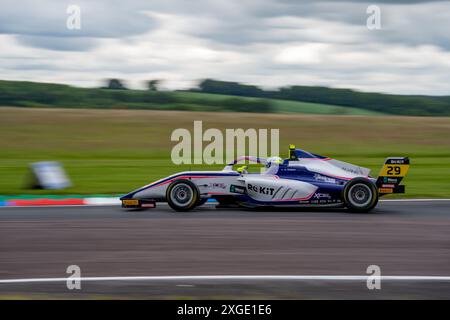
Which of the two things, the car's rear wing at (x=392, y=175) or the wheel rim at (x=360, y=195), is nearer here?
the wheel rim at (x=360, y=195)

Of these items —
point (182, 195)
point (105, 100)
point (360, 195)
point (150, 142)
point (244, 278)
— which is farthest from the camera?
point (105, 100)

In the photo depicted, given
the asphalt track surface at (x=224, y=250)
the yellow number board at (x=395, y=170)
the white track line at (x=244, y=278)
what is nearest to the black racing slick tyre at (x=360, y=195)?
the asphalt track surface at (x=224, y=250)

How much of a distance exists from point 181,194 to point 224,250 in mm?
3413

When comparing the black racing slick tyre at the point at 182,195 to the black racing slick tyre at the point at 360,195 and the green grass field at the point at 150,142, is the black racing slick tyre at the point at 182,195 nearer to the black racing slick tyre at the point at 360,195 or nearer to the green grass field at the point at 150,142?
the black racing slick tyre at the point at 360,195

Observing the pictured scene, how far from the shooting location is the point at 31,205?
12719 mm

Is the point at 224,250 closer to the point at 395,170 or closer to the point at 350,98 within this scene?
the point at 395,170

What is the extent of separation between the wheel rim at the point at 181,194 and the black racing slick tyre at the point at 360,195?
2.40m

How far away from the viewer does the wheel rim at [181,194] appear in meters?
11.5

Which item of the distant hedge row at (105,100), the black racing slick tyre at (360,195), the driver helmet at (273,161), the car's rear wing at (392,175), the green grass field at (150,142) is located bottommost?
the black racing slick tyre at (360,195)

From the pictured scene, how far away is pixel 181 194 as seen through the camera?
11.6m

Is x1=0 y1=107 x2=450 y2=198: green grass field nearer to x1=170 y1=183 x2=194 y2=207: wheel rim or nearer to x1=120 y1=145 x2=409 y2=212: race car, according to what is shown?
x1=120 y1=145 x2=409 y2=212: race car

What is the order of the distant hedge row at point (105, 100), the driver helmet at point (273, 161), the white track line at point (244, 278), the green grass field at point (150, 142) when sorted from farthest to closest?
1. the distant hedge row at point (105, 100)
2. the green grass field at point (150, 142)
3. the driver helmet at point (273, 161)
4. the white track line at point (244, 278)

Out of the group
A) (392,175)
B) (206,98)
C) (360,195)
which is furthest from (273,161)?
(206,98)
